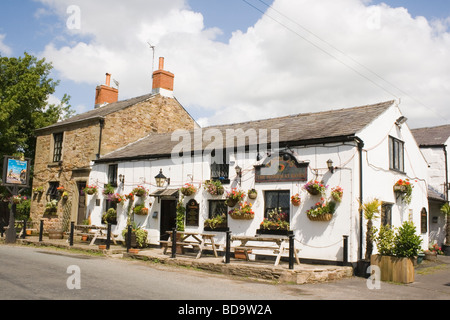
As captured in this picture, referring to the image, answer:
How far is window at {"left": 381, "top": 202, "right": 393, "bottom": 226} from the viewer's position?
553 inches

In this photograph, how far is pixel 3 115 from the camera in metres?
24.0

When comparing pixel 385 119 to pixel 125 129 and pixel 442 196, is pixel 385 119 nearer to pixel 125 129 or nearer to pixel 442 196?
pixel 442 196

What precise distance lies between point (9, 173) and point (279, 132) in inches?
485

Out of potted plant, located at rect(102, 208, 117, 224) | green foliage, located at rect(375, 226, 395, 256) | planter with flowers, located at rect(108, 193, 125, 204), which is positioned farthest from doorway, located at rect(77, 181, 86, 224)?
green foliage, located at rect(375, 226, 395, 256)

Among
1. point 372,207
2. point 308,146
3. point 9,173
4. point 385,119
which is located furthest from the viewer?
point 9,173

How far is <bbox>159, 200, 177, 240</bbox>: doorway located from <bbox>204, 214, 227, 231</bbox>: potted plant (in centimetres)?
254

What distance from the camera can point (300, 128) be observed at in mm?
15008

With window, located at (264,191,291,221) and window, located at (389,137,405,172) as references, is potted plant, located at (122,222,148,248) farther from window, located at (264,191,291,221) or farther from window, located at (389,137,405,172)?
window, located at (389,137,405,172)

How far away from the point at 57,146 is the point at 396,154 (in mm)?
17523

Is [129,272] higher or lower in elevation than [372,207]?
lower

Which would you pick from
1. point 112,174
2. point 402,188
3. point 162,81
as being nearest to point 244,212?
point 402,188

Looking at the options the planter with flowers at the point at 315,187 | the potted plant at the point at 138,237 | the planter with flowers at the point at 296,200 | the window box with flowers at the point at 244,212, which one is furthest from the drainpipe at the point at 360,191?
the potted plant at the point at 138,237

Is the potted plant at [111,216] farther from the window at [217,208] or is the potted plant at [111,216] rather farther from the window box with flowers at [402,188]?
the window box with flowers at [402,188]
